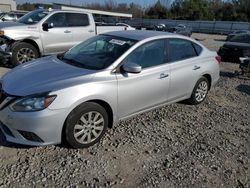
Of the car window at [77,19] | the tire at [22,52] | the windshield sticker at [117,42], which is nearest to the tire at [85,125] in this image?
the windshield sticker at [117,42]

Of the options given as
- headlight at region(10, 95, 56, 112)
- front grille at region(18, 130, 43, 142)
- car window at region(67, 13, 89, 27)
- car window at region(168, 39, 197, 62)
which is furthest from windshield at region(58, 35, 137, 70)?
car window at region(67, 13, 89, 27)

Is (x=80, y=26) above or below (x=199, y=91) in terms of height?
above

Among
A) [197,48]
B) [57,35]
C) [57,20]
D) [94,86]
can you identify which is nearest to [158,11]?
[57,20]

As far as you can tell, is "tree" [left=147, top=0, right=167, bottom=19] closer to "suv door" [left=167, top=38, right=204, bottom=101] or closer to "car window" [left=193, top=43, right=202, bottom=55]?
"car window" [left=193, top=43, right=202, bottom=55]

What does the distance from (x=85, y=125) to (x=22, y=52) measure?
5.10 metres

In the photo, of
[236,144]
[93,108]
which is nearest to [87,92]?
[93,108]

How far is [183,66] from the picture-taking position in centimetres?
523

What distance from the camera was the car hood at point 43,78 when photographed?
11.8ft

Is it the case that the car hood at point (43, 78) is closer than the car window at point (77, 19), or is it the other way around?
the car hood at point (43, 78)

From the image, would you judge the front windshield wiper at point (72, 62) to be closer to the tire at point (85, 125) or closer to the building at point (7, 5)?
the tire at point (85, 125)

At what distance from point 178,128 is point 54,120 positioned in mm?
2309

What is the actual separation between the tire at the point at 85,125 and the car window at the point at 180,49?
5.98ft

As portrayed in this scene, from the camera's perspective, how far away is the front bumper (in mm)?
3408

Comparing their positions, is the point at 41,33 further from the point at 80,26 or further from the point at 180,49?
the point at 180,49
